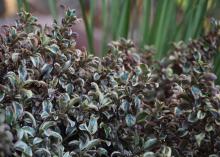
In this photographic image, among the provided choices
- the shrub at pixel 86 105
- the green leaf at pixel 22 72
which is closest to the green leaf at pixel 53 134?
the shrub at pixel 86 105

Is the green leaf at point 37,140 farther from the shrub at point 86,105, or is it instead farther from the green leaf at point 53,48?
the green leaf at point 53,48

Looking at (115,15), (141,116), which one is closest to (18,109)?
(141,116)

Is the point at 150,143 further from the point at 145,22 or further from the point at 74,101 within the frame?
the point at 145,22

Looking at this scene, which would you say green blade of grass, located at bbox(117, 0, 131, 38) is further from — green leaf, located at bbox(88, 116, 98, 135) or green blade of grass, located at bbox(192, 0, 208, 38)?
green leaf, located at bbox(88, 116, 98, 135)

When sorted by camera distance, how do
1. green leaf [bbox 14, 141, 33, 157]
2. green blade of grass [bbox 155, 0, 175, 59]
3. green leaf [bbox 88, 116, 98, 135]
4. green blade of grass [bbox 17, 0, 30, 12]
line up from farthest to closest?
green blade of grass [bbox 155, 0, 175, 59], green blade of grass [bbox 17, 0, 30, 12], green leaf [bbox 88, 116, 98, 135], green leaf [bbox 14, 141, 33, 157]

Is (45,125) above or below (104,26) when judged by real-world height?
below

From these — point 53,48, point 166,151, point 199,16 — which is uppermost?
point 199,16

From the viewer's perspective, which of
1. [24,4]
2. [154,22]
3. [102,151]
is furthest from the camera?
[154,22]

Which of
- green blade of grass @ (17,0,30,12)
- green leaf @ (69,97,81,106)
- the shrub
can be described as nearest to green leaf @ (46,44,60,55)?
the shrub
